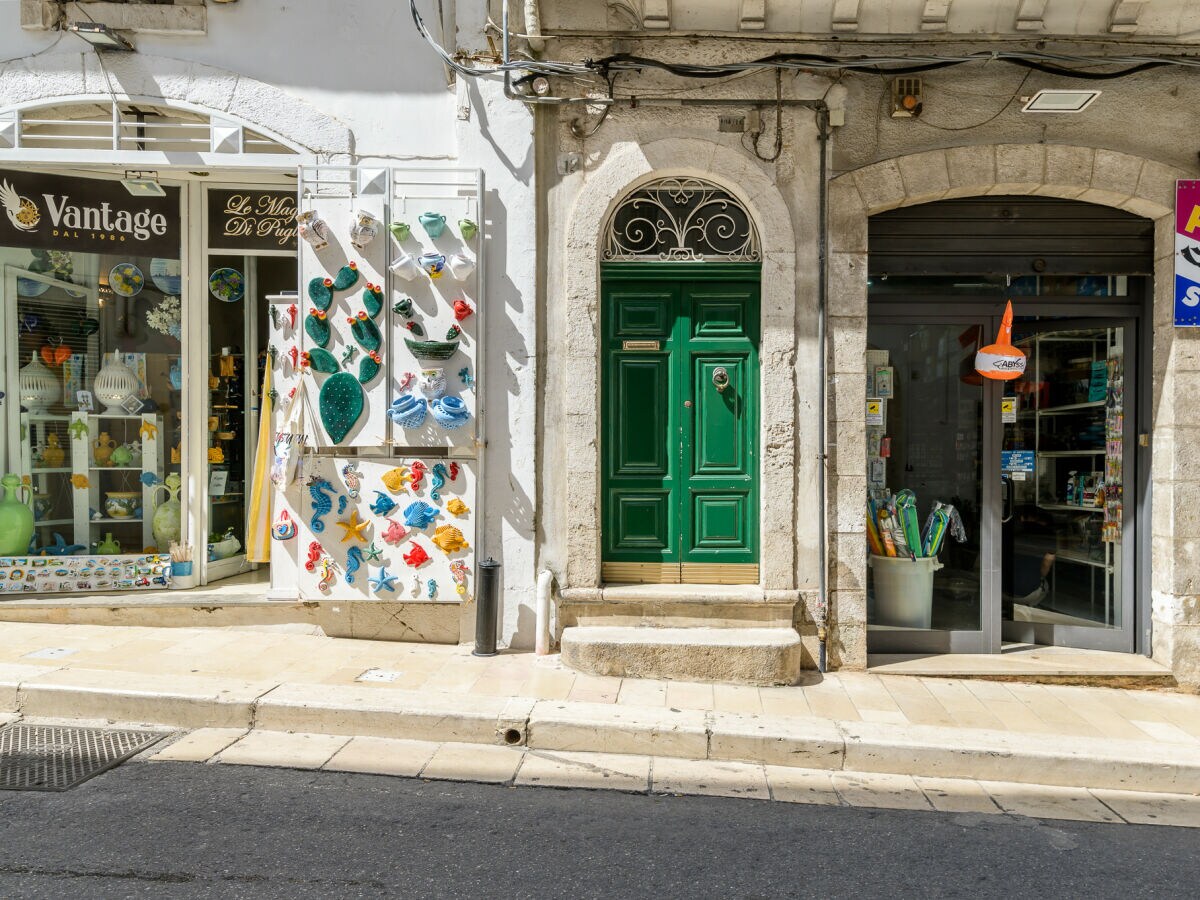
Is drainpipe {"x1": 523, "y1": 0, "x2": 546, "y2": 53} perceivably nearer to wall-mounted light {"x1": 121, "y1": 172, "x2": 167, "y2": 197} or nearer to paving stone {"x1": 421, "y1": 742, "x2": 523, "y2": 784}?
wall-mounted light {"x1": 121, "y1": 172, "x2": 167, "y2": 197}

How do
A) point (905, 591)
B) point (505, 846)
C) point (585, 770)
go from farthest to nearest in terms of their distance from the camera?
point (905, 591), point (585, 770), point (505, 846)

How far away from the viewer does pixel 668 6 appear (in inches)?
246

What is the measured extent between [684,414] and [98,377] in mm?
4898

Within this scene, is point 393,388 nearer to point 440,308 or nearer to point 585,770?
point 440,308

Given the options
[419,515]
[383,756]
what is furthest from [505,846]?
[419,515]

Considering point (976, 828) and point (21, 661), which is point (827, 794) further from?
point (21, 661)

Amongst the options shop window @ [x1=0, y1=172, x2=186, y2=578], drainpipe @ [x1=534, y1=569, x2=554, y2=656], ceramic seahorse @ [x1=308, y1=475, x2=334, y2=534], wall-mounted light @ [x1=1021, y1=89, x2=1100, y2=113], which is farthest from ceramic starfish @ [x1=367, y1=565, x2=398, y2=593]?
wall-mounted light @ [x1=1021, y1=89, x2=1100, y2=113]

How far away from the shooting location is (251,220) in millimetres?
7320

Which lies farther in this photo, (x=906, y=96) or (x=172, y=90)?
(x=172, y=90)

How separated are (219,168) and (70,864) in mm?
5114

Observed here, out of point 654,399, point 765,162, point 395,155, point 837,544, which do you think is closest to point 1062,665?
point 837,544

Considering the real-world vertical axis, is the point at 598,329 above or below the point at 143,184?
below

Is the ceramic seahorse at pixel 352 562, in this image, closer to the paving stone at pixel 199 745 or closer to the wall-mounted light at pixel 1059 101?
the paving stone at pixel 199 745

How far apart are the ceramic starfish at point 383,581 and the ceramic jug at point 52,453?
122 inches
